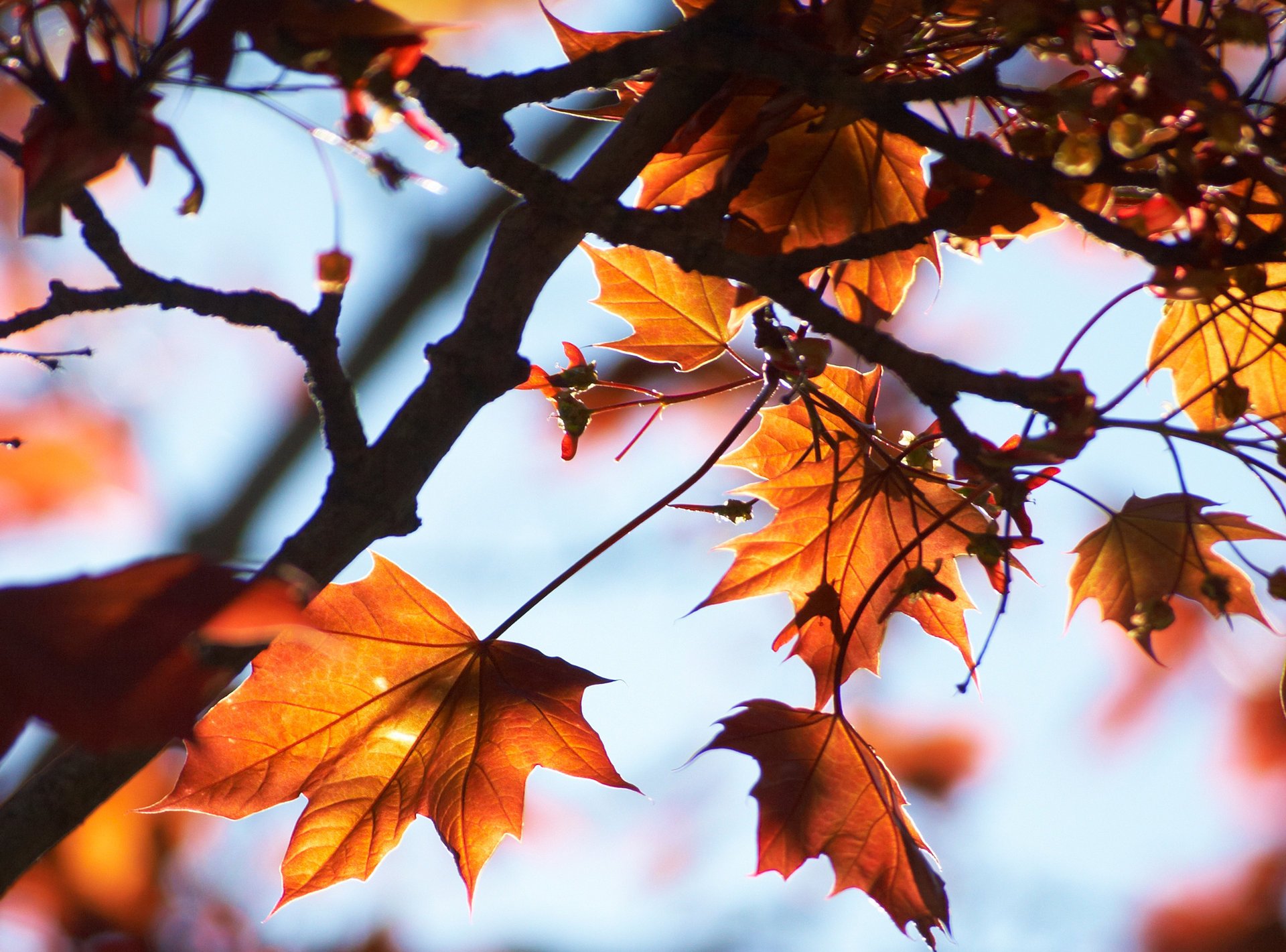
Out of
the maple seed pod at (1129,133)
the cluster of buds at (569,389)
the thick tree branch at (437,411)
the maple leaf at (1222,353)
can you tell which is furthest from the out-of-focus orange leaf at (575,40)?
the maple leaf at (1222,353)

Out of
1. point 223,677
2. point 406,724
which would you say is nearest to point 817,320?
point 223,677

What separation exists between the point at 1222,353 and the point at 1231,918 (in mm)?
3817

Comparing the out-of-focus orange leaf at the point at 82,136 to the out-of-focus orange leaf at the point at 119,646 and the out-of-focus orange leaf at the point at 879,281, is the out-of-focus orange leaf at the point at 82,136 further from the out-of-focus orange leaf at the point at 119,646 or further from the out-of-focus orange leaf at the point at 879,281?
the out-of-focus orange leaf at the point at 879,281

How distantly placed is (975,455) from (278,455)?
8.35 feet

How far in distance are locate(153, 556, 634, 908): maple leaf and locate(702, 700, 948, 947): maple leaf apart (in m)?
0.13

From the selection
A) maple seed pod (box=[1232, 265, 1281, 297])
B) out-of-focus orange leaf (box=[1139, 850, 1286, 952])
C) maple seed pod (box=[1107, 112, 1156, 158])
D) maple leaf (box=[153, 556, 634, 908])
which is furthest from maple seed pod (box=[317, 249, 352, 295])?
out-of-focus orange leaf (box=[1139, 850, 1286, 952])

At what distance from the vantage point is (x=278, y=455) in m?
2.76

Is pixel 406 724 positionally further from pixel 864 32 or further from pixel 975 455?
pixel 864 32

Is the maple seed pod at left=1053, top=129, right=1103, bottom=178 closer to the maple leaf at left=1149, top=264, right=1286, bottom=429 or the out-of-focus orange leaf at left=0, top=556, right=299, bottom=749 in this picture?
the maple leaf at left=1149, top=264, right=1286, bottom=429

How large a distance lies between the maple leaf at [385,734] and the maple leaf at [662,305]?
30cm

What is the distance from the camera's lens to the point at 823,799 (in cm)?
78

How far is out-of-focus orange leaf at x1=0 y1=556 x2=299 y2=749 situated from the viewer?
0.42 m

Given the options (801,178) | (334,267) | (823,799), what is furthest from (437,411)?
(823,799)

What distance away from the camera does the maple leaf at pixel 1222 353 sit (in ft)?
2.64
